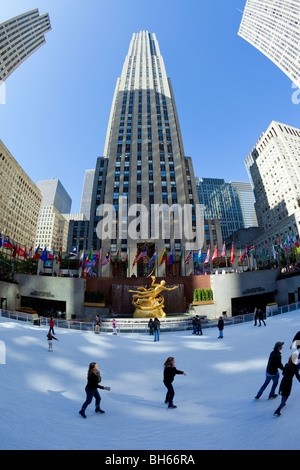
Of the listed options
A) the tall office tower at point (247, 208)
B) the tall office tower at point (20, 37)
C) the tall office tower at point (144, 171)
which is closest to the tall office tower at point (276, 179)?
the tall office tower at point (144, 171)

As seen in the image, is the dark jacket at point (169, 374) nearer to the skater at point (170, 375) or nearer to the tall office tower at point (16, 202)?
the skater at point (170, 375)

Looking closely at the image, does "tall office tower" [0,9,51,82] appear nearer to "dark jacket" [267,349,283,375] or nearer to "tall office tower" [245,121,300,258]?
"tall office tower" [245,121,300,258]

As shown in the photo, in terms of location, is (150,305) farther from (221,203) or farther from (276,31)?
(221,203)

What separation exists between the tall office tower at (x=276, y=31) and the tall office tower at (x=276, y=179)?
1891 cm

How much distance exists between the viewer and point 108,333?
18.4 meters

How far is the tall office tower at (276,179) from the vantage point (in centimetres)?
8031

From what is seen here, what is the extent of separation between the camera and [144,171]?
62750 mm

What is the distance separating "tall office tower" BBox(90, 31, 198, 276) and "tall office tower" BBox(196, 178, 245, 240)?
92370 millimetres

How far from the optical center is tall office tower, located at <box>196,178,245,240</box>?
162m

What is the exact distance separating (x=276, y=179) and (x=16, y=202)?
9849 cm

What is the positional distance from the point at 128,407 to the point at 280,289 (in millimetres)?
30115

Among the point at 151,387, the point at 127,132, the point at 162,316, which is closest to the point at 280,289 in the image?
the point at 162,316

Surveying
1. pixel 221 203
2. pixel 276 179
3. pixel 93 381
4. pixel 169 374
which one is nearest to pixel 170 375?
pixel 169 374
